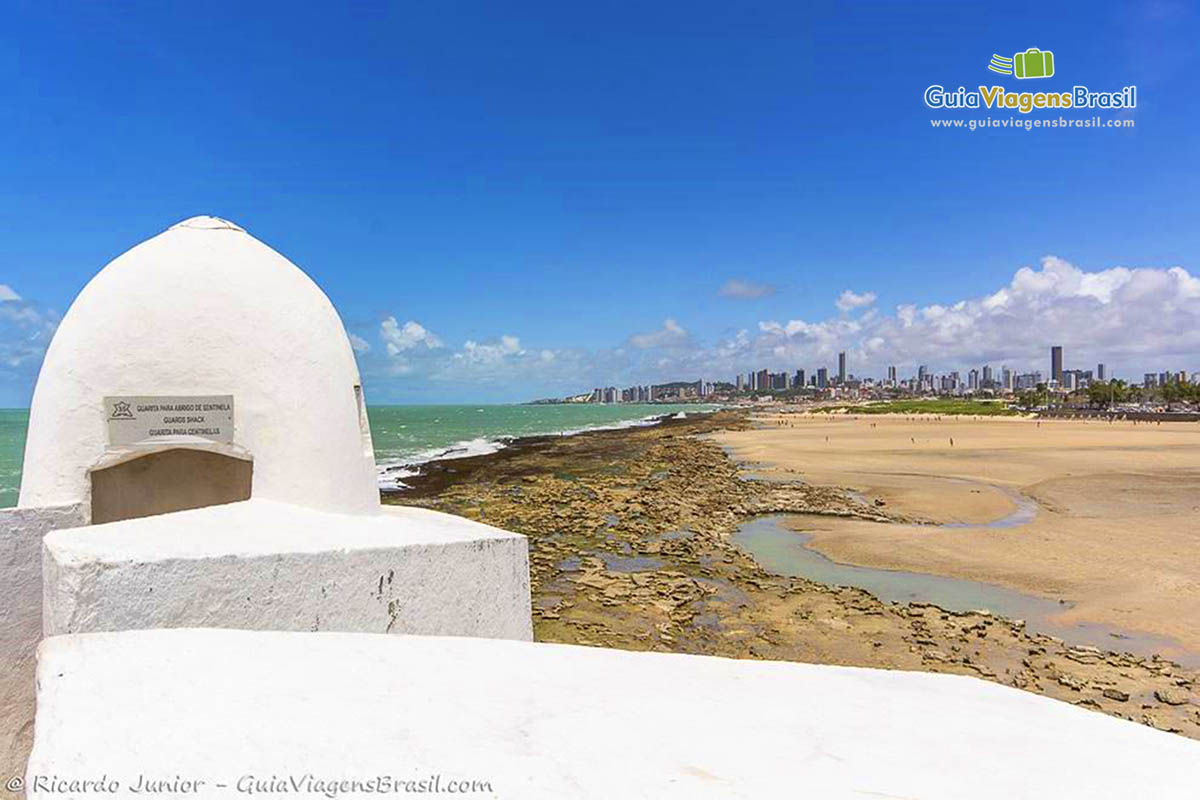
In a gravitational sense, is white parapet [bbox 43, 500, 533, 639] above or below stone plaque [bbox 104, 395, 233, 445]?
below

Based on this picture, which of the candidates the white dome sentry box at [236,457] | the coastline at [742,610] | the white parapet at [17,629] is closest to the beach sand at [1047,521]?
the coastline at [742,610]

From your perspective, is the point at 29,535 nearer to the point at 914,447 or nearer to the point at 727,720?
the point at 727,720

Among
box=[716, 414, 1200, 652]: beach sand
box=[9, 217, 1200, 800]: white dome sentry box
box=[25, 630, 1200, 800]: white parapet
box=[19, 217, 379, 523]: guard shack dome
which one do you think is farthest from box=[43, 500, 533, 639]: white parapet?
box=[716, 414, 1200, 652]: beach sand

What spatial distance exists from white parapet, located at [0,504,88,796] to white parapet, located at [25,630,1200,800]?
2930 millimetres

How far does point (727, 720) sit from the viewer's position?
3109 mm

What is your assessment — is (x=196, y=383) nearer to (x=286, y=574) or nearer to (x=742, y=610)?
(x=286, y=574)

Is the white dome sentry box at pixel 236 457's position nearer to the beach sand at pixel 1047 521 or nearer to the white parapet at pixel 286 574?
the white parapet at pixel 286 574

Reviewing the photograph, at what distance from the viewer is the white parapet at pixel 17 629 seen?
512 cm

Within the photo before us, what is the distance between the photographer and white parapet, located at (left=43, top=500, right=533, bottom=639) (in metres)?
3.60

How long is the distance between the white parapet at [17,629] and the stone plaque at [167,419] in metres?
1.05

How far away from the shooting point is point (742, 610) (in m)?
11.4

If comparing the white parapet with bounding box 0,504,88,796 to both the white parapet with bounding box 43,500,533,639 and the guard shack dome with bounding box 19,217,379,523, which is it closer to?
the guard shack dome with bounding box 19,217,379,523

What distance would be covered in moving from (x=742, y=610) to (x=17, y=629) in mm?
9661

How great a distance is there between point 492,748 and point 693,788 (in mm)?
783
